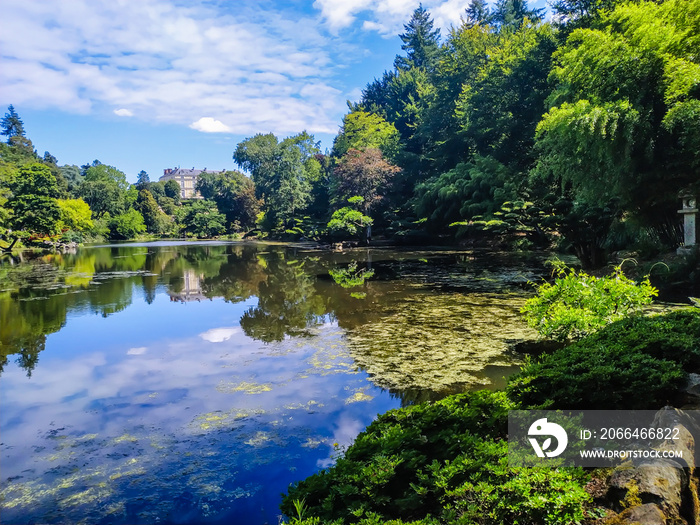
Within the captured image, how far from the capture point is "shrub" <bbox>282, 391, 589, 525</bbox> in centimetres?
178

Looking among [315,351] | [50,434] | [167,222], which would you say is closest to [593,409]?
[315,351]

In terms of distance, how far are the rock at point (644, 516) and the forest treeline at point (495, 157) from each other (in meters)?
8.24

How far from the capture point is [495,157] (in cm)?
2339

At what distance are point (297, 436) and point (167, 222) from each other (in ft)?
200

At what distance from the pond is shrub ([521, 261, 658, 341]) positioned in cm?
65

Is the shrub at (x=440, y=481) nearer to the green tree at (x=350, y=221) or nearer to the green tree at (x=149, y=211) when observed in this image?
the green tree at (x=350, y=221)

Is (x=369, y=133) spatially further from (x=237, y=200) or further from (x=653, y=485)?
(x=653, y=485)

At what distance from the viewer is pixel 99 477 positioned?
10.3 feet

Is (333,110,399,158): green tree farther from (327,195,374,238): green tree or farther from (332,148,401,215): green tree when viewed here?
(327,195,374,238): green tree

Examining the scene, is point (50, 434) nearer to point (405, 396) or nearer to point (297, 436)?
point (297, 436)

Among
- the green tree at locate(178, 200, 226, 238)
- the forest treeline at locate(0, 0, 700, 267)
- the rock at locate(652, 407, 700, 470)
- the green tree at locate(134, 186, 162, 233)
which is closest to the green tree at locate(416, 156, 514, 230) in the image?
the forest treeline at locate(0, 0, 700, 267)

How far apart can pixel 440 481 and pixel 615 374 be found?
1.48 meters

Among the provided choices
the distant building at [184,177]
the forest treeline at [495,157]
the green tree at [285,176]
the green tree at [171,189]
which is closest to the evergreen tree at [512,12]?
the forest treeline at [495,157]

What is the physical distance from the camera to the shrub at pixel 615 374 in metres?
A: 2.67
